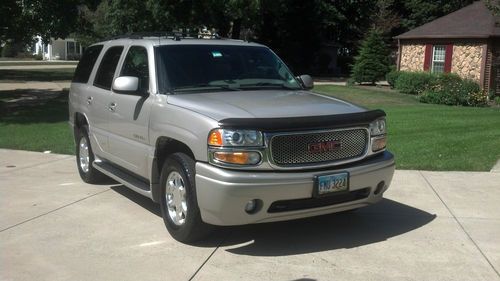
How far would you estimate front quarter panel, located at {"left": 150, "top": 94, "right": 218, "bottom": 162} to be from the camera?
4.98 meters

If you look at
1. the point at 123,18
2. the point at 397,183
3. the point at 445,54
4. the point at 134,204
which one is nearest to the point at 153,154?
the point at 134,204

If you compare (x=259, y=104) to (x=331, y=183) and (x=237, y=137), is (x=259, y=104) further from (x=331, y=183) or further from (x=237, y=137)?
(x=331, y=183)

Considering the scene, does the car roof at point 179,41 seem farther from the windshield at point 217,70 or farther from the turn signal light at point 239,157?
the turn signal light at point 239,157

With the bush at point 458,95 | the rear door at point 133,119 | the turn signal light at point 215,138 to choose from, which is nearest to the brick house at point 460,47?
the bush at point 458,95

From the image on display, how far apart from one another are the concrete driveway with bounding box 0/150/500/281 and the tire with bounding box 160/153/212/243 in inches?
5.3

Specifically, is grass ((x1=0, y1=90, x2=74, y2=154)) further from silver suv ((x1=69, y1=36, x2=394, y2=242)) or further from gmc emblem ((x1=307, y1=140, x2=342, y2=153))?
gmc emblem ((x1=307, y1=140, x2=342, y2=153))

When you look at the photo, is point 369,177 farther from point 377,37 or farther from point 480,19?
point 377,37

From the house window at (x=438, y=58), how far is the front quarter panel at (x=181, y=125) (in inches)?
990

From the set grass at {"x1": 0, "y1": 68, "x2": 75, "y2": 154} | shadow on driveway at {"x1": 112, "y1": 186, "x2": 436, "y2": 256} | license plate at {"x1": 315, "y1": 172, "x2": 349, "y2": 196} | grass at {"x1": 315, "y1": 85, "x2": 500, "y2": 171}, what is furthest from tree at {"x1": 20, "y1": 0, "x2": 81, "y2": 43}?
license plate at {"x1": 315, "y1": 172, "x2": 349, "y2": 196}

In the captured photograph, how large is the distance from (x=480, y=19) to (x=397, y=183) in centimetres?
2286

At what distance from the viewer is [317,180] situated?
499 cm

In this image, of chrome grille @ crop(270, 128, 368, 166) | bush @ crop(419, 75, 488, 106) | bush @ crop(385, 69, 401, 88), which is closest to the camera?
chrome grille @ crop(270, 128, 368, 166)

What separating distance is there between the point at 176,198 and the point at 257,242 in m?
0.88

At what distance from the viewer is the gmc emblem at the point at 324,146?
510 centimetres
